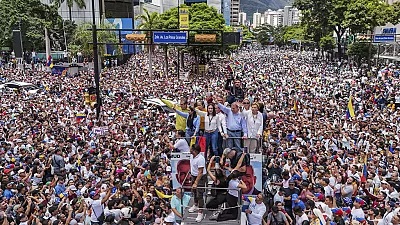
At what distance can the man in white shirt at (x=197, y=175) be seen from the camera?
8.14m

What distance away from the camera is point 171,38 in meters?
28.5

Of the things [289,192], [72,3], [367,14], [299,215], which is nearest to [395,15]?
[367,14]

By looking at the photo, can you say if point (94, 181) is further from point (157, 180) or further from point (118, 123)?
point (118, 123)

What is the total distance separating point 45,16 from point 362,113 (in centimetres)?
5409

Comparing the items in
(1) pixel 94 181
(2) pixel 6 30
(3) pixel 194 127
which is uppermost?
(2) pixel 6 30

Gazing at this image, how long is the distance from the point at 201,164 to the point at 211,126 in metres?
1.26

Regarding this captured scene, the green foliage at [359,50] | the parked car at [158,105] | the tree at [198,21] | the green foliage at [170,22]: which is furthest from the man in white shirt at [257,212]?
the green foliage at [359,50]

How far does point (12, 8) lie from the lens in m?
60.1

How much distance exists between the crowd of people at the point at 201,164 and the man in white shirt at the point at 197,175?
20 mm

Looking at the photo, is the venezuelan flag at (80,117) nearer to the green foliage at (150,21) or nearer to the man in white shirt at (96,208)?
the man in white shirt at (96,208)

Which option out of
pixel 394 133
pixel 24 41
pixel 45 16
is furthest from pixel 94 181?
pixel 45 16

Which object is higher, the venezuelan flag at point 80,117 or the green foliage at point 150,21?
the green foliage at point 150,21

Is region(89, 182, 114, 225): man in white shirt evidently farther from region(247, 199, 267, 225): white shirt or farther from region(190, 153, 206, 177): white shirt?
region(247, 199, 267, 225): white shirt

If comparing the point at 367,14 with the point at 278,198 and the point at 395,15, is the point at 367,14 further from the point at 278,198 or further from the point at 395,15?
the point at 278,198
